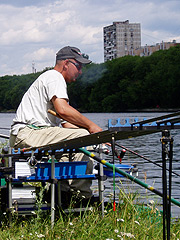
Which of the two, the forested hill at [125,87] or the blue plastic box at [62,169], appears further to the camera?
the forested hill at [125,87]

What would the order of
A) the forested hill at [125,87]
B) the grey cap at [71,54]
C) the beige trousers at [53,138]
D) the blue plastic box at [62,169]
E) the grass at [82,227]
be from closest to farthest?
the grass at [82,227] → the blue plastic box at [62,169] → the beige trousers at [53,138] → the grey cap at [71,54] → the forested hill at [125,87]

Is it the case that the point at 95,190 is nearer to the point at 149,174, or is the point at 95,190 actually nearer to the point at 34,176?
the point at 34,176

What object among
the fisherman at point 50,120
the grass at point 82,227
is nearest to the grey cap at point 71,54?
the fisherman at point 50,120

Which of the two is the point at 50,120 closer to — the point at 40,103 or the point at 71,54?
the point at 40,103

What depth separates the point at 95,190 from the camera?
731cm

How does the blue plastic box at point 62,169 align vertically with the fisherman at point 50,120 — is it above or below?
below

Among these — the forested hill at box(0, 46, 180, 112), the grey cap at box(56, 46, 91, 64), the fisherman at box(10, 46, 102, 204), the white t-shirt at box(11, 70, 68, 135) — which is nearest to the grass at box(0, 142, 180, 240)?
the fisherman at box(10, 46, 102, 204)

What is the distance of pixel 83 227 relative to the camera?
4.02 meters

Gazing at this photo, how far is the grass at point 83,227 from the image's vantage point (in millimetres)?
3863

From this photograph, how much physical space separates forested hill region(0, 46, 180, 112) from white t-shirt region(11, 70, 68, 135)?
77.5 m

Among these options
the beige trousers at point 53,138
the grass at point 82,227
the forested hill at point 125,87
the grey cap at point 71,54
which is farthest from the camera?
the forested hill at point 125,87

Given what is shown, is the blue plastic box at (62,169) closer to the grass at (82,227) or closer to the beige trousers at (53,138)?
the beige trousers at (53,138)

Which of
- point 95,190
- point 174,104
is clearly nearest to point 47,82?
point 95,190

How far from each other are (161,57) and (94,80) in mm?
14714
